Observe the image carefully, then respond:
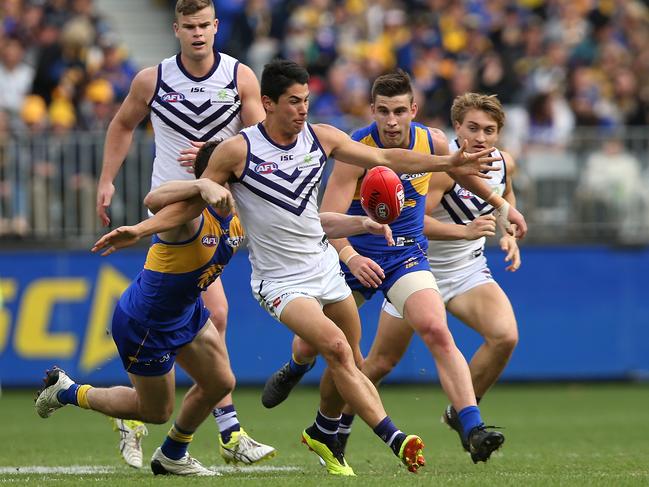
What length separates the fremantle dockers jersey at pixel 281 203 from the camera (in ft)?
26.4

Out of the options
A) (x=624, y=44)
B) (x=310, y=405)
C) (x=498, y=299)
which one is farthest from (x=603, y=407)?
(x=624, y=44)

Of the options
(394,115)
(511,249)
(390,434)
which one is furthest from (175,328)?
(511,249)

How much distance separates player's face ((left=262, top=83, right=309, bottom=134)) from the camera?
7988 millimetres

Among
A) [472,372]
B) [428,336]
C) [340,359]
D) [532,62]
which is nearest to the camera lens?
[340,359]

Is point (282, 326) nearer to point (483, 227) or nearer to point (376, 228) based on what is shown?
point (483, 227)

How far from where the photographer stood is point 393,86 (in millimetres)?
9000

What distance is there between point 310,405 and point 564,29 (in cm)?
993

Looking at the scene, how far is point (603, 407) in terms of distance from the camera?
557 inches

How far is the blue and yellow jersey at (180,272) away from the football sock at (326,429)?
4.27 ft

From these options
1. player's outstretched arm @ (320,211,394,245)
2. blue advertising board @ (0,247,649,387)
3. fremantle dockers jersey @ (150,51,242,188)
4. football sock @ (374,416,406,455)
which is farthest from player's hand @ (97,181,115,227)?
blue advertising board @ (0,247,649,387)

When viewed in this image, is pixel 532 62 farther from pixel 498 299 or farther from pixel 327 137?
Result: pixel 327 137

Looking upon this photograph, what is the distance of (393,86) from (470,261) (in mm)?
1784

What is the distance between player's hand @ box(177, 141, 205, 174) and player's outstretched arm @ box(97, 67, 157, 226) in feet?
1.62

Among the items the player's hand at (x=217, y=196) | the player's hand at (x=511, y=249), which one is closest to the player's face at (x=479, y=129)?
the player's hand at (x=511, y=249)
